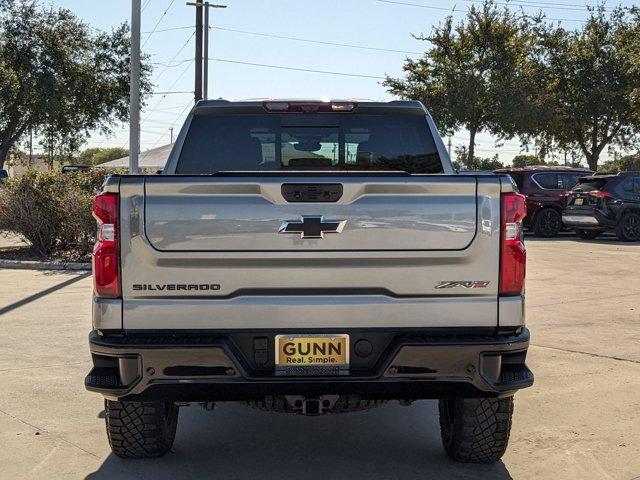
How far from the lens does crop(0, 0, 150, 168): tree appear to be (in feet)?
115

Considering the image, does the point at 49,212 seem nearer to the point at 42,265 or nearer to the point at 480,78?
the point at 42,265

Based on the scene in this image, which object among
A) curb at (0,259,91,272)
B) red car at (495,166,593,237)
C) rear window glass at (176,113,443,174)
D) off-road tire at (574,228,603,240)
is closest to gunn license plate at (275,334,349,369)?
rear window glass at (176,113,443,174)

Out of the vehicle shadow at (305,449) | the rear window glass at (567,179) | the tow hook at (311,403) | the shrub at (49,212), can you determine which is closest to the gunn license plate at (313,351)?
the tow hook at (311,403)

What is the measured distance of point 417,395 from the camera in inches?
160

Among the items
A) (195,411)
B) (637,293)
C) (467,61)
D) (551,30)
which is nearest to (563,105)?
(551,30)

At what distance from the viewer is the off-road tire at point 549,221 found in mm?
23703

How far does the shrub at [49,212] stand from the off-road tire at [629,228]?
506 inches

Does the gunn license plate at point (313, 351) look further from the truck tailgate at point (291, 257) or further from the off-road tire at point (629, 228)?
the off-road tire at point (629, 228)

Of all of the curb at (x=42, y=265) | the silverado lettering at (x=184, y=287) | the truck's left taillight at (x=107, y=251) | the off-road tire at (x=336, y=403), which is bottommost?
the curb at (x=42, y=265)

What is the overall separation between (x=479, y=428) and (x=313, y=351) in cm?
115

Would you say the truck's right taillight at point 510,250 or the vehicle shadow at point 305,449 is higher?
the truck's right taillight at point 510,250

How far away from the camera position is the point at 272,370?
403 centimetres

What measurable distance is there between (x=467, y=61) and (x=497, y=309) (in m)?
37.0

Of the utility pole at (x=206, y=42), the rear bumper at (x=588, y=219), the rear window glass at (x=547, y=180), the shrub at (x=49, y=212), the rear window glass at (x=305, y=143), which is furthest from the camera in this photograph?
the utility pole at (x=206, y=42)
